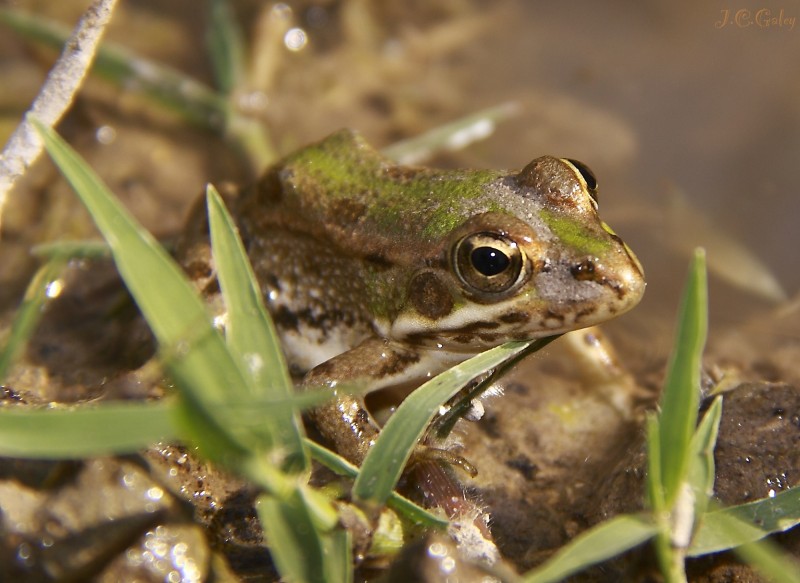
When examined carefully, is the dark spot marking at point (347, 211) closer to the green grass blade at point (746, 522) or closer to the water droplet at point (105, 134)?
the green grass blade at point (746, 522)

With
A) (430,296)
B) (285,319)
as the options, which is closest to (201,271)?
(285,319)

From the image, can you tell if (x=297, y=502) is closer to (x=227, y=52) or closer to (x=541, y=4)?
(x=227, y=52)

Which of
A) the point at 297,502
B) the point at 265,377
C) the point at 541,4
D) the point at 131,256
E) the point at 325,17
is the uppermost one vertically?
the point at 325,17

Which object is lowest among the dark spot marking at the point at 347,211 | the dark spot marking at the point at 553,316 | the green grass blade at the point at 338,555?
the green grass blade at the point at 338,555

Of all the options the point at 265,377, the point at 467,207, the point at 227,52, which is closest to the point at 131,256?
the point at 265,377

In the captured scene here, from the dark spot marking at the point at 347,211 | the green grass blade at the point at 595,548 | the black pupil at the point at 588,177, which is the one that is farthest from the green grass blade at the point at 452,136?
the green grass blade at the point at 595,548

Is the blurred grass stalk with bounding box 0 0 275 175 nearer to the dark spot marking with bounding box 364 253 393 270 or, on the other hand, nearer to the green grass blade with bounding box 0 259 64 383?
the green grass blade with bounding box 0 259 64 383

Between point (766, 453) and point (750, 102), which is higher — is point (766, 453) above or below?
below
